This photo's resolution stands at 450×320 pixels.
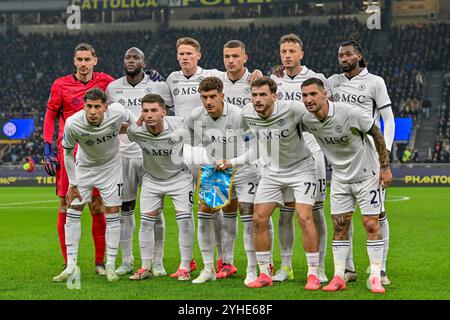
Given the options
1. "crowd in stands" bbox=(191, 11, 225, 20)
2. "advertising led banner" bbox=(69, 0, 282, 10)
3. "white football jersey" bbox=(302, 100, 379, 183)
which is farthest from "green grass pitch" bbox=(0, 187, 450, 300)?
"crowd in stands" bbox=(191, 11, 225, 20)

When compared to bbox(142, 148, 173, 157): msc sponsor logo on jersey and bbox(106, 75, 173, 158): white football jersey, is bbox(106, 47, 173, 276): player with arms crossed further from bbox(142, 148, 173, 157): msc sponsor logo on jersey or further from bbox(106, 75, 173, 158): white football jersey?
bbox(142, 148, 173, 157): msc sponsor logo on jersey

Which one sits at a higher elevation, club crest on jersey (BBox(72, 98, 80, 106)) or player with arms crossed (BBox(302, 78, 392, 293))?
club crest on jersey (BBox(72, 98, 80, 106))

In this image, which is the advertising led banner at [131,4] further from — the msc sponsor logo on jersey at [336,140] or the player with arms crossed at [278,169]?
the msc sponsor logo on jersey at [336,140]

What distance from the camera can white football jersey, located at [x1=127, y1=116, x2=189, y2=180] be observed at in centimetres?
840

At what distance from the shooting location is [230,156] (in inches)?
329

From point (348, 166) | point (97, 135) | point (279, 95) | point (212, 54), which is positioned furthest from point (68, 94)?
point (212, 54)

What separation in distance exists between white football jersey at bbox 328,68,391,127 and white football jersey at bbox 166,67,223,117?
1.53 meters

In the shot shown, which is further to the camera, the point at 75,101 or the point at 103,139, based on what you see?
the point at 75,101

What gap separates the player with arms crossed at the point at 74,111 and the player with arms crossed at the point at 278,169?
6.66ft

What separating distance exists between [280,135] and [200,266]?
250 centimetres

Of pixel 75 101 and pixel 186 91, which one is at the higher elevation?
pixel 186 91

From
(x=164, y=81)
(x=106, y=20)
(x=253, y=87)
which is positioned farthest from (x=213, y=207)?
(x=106, y=20)

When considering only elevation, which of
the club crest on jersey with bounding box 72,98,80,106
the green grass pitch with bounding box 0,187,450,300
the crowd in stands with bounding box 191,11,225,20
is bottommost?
the green grass pitch with bounding box 0,187,450,300

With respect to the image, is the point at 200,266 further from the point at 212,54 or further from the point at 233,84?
the point at 212,54
